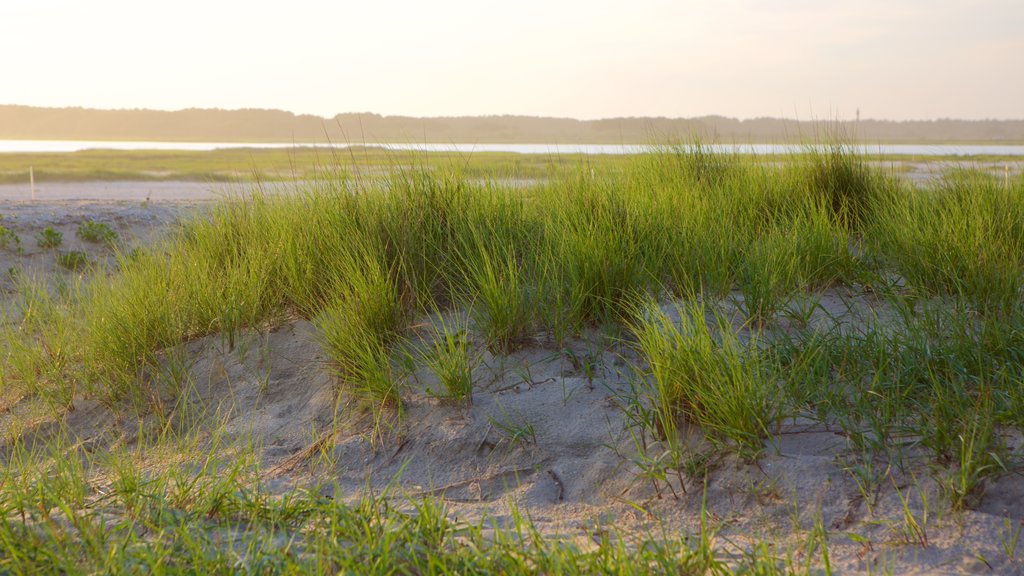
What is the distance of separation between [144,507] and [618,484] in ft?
4.63

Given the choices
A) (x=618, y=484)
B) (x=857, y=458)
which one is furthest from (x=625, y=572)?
(x=857, y=458)

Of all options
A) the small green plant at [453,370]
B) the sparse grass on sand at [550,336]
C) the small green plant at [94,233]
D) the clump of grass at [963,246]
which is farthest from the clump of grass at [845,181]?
the small green plant at [94,233]

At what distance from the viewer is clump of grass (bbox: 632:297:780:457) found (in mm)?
2418

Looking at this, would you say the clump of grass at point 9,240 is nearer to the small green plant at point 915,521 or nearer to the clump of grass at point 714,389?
the clump of grass at point 714,389

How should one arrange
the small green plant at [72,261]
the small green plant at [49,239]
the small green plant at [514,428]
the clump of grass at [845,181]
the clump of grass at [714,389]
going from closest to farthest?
the clump of grass at [714,389], the small green plant at [514,428], the clump of grass at [845,181], the small green plant at [72,261], the small green plant at [49,239]

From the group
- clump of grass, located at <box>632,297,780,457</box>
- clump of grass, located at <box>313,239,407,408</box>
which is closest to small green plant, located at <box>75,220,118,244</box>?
clump of grass, located at <box>313,239,407,408</box>

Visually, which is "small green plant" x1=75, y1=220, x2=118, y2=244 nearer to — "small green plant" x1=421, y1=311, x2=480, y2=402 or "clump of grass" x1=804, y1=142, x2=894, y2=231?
"small green plant" x1=421, y1=311, x2=480, y2=402

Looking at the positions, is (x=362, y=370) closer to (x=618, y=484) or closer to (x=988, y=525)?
(x=618, y=484)

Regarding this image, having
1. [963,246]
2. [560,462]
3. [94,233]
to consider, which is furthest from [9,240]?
[963,246]

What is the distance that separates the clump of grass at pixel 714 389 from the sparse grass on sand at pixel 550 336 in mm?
10

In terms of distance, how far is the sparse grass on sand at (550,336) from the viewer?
79.4 inches

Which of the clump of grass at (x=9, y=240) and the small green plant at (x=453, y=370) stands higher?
the clump of grass at (x=9, y=240)

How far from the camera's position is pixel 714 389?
7.93 ft

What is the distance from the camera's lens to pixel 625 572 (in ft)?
5.79
